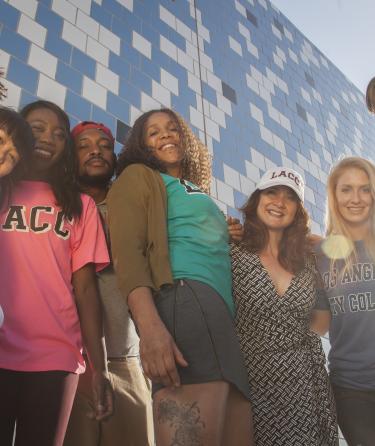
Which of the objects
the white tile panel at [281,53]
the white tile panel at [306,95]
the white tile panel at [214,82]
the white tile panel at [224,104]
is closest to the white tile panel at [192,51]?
the white tile panel at [214,82]

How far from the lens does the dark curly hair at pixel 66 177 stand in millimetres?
1168

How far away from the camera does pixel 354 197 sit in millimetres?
1473

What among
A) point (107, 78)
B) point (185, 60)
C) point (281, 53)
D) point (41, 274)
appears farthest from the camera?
point (281, 53)

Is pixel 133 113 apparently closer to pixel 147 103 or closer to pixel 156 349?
pixel 147 103

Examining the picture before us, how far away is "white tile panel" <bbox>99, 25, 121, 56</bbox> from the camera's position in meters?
2.53

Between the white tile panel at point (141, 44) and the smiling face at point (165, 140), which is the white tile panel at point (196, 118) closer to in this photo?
the white tile panel at point (141, 44)

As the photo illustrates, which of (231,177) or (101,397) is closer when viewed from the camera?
(101,397)

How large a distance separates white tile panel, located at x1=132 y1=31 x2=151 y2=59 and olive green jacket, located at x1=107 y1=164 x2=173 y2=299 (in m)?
1.90

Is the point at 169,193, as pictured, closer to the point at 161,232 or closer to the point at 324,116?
the point at 161,232

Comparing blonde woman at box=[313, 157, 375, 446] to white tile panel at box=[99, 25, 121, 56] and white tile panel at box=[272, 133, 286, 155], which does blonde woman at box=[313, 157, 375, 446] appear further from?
white tile panel at box=[272, 133, 286, 155]

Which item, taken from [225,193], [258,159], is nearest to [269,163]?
[258,159]

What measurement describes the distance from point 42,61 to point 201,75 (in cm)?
137

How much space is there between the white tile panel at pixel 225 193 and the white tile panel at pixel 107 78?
852 mm

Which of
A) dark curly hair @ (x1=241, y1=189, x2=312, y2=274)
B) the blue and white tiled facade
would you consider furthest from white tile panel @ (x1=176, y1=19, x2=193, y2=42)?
dark curly hair @ (x1=241, y1=189, x2=312, y2=274)
